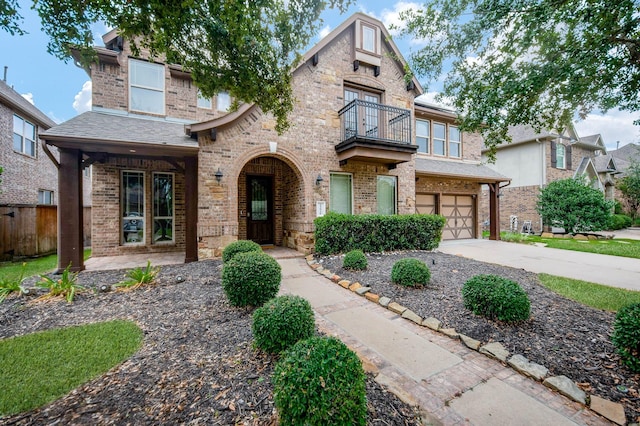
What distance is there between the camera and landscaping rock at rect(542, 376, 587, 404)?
225cm

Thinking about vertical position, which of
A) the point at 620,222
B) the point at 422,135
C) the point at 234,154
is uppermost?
the point at 422,135

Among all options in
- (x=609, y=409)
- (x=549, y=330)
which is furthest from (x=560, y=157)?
(x=609, y=409)

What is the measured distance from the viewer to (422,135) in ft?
40.9

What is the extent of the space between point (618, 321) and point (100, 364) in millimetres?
5362

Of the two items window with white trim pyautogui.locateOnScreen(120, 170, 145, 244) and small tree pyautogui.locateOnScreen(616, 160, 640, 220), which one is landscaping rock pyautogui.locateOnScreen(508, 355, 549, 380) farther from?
small tree pyautogui.locateOnScreen(616, 160, 640, 220)

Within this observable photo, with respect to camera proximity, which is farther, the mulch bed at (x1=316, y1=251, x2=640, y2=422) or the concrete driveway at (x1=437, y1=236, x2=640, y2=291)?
the concrete driveway at (x1=437, y1=236, x2=640, y2=291)

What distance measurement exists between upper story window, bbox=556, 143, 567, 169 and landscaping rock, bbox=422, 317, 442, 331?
19446 millimetres

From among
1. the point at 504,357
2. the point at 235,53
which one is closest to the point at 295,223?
the point at 235,53

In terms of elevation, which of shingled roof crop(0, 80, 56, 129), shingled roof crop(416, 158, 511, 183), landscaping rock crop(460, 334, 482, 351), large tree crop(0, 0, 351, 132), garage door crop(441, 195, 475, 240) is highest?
shingled roof crop(0, 80, 56, 129)

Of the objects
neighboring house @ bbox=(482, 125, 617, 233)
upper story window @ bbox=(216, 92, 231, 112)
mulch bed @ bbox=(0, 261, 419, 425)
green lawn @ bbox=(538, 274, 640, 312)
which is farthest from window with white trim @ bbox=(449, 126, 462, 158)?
mulch bed @ bbox=(0, 261, 419, 425)

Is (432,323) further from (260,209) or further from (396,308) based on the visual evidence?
(260,209)

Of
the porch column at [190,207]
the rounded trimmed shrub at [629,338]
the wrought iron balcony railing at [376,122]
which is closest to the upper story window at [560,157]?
the wrought iron balcony railing at [376,122]

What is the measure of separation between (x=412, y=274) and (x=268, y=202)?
21.9 feet

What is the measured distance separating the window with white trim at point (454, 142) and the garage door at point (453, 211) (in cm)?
221
